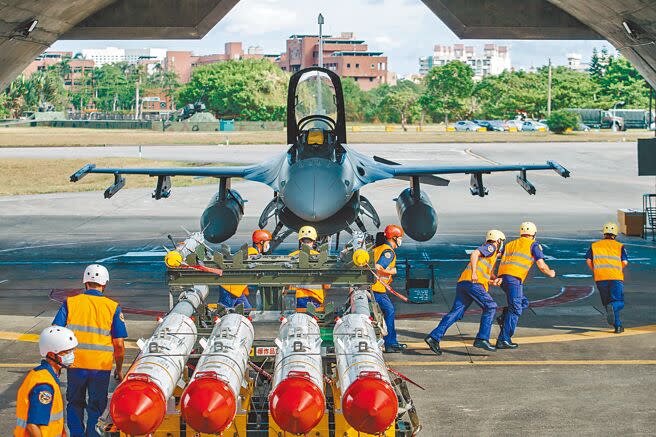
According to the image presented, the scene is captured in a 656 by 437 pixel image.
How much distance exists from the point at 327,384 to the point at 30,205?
3021cm

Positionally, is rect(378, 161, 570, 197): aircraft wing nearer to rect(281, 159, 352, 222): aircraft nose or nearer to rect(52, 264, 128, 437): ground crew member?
rect(281, 159, 352, 222): aircraft nose

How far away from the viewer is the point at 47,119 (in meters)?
141

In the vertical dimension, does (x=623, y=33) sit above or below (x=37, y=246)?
above

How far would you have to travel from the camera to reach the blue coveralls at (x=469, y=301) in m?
14.0

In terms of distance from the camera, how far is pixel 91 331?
9492mm

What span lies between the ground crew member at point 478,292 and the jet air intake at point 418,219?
731cm

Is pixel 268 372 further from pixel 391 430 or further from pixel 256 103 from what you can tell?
pixel 256 103

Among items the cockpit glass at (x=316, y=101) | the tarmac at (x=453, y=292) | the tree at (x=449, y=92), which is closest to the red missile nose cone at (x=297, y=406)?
the tarmac at (x=453, y=292)

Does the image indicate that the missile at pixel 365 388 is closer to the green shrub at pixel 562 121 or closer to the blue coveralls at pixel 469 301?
the blue coveralls at pixel 469 301

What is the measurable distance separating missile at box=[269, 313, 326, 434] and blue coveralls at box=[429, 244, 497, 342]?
211 inches

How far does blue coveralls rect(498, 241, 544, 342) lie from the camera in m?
14.3

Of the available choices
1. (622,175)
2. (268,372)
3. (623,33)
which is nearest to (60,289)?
(268,372)

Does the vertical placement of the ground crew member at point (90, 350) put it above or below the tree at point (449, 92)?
below

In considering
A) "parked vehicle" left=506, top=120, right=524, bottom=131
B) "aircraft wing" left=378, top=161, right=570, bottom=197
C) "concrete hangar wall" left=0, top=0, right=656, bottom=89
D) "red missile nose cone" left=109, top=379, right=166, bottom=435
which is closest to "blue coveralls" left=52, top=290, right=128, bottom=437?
"red missile nose cone" left=109, top=379, right=166, bottom=435
